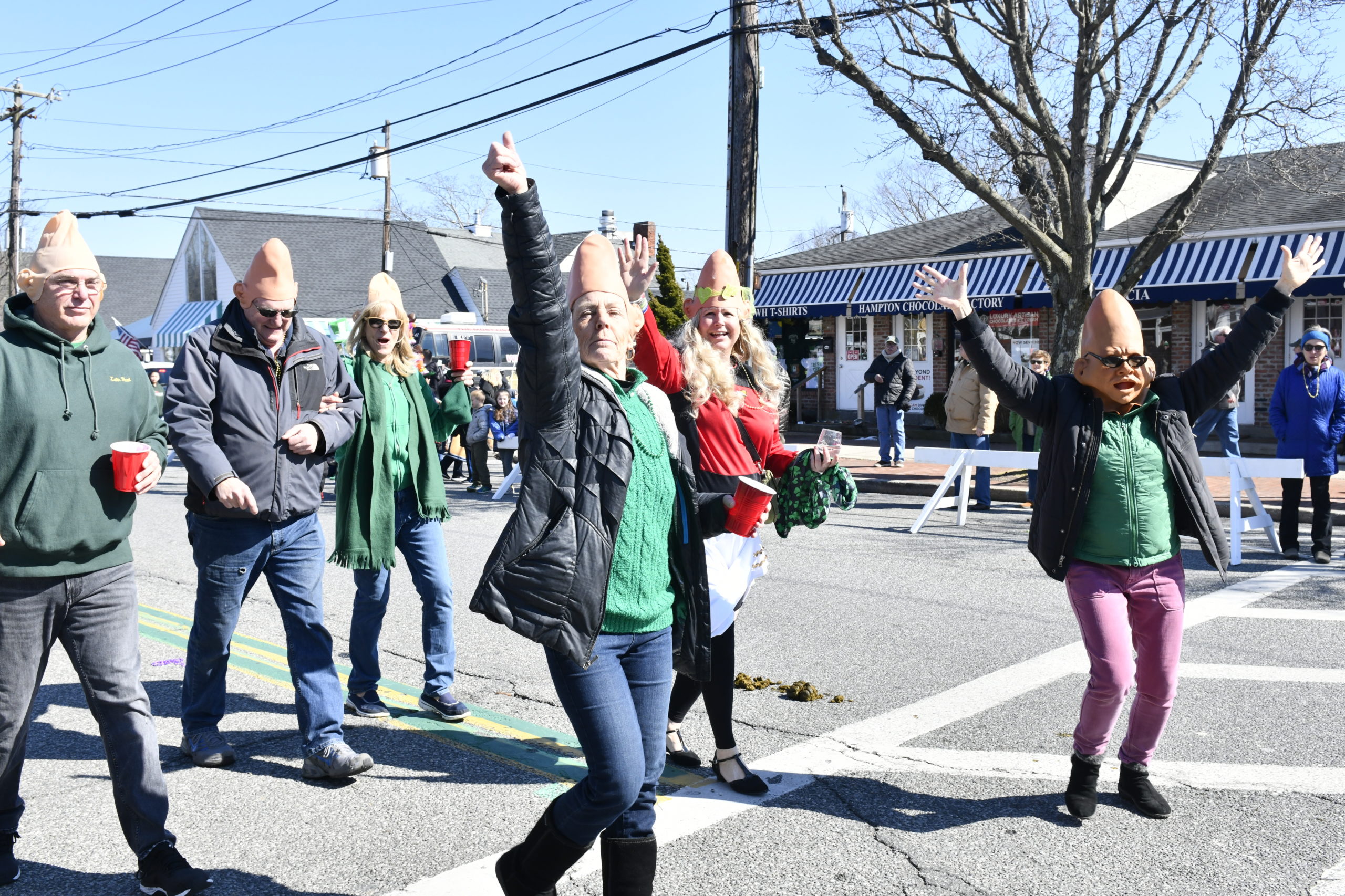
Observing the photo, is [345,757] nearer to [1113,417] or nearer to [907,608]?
[1113,417]

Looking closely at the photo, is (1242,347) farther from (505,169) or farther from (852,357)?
(852,357)

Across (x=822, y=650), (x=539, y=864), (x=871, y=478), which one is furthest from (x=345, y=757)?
(x=871, y=478)

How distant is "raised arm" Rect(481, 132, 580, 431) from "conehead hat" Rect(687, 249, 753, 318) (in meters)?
1.66

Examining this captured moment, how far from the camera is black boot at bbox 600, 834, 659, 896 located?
3.03 m

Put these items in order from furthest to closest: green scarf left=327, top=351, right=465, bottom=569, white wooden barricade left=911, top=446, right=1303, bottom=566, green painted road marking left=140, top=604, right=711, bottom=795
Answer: white wooden barricade left=911, top=446, right=1303, bottom=566 < green scarf left=327, top=351, right=465, bottom=569 < green painted road marking left=140, top=604, right=711, bottom=795

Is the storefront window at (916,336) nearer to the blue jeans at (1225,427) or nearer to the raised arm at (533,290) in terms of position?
the blue jeans at (1225,427)

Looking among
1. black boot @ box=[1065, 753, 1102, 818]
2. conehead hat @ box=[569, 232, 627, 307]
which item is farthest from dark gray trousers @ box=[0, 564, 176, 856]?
black boot @ box=[1065, 753, 1102, 818]

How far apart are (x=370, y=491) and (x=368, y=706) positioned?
101 cm

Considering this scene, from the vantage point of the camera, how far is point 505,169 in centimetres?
274

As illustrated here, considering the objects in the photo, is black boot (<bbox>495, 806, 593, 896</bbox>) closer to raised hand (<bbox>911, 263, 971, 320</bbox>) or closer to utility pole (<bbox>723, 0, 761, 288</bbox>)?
raised hand (<bbox>911, 263, 971, 320</bbox>)

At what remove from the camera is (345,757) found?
4500 mm

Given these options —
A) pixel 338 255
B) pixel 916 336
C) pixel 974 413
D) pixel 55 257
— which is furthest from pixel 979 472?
pixel 338 255

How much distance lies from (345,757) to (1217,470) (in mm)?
8764

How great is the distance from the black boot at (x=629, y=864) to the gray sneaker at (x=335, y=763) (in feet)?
5.83
